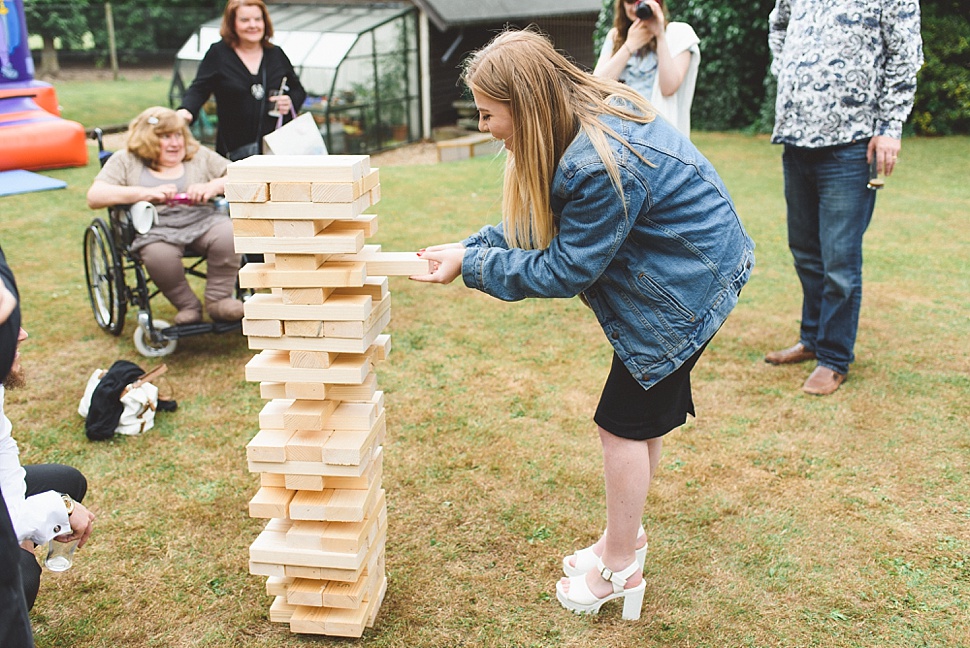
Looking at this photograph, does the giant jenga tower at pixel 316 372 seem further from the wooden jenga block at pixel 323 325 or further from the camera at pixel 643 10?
the camera at pixel 643 10

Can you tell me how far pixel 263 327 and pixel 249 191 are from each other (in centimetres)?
37

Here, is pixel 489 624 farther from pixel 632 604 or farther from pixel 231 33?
pixel 231 33

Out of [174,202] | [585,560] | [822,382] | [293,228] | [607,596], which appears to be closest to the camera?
→ [293,228]

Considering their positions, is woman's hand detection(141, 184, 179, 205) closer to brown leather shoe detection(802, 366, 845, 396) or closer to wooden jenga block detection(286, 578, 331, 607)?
wooden jenga block detection(286, 578, 331, 607)

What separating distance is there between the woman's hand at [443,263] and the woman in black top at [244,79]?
306 centimetres

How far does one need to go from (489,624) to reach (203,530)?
46.0 inches

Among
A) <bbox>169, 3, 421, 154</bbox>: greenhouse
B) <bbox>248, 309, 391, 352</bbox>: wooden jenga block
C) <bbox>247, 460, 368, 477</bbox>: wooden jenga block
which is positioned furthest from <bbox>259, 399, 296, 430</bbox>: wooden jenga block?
<bbox>169, 3, 421, 154</bbox>: greenhouse

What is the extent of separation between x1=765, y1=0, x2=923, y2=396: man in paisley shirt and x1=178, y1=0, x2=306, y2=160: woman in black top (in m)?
2.90

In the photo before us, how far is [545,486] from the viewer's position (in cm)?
337

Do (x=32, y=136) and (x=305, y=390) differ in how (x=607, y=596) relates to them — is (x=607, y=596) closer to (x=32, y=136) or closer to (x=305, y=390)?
(x=305, y=390)

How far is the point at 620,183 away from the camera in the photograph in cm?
207

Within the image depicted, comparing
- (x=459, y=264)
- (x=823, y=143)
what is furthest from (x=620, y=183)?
(x=823, y=143)

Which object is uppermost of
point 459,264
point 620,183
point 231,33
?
point 231,33

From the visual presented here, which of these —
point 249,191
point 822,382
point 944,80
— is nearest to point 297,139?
point 249,191
